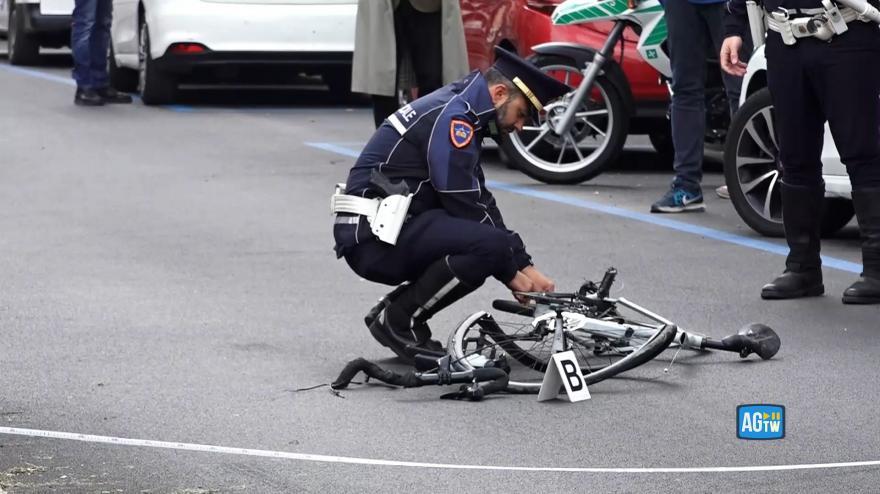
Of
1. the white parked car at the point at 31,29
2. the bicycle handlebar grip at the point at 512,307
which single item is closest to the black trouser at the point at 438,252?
the bicycle handlebar grip at the point at 512,307

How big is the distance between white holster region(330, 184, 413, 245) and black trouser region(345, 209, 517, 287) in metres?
0.07

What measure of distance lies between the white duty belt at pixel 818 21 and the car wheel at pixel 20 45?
44.7ft

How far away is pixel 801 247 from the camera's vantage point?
773cm

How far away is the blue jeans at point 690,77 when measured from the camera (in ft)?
32.4

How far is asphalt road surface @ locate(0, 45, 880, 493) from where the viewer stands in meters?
5.07

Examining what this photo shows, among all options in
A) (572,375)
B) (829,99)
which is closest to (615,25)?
(829,99)

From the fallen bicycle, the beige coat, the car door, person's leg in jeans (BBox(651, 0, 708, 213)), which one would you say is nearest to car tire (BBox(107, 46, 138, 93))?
the car door

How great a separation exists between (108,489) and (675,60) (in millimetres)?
5750

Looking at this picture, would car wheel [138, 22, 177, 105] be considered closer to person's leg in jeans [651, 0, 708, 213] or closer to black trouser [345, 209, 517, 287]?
person's leg in jeans [651, 0, 708, 213]

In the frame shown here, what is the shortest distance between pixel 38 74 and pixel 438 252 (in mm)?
13147

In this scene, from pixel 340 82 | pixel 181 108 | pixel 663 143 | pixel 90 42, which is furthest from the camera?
pixel 340 82

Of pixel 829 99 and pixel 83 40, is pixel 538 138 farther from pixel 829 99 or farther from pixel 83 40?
pixel 83 40

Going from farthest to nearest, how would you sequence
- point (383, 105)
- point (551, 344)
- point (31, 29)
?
point (31, 29) → point (383, 105) → point (551, 344)

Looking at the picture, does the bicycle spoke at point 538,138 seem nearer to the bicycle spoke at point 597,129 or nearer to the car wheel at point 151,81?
the bicycle spoke at point 597,129
